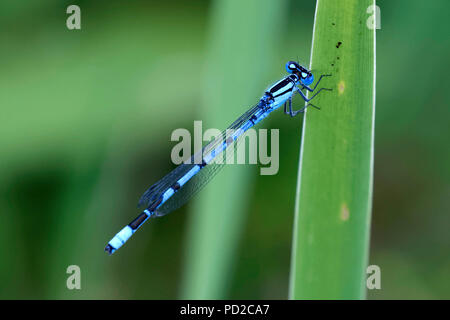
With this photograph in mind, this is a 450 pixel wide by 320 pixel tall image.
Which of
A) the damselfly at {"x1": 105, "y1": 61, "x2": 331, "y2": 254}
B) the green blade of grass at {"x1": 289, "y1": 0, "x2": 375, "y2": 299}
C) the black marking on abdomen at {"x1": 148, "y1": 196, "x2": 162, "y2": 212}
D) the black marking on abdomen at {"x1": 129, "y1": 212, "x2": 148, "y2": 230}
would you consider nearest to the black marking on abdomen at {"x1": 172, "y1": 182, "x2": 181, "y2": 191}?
the damselfly at {"x1": 105, "y1": 61, "x2": 331, "y2": 254}

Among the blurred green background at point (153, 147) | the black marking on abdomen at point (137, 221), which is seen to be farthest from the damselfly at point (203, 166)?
the blurred green background at point (153, 147)

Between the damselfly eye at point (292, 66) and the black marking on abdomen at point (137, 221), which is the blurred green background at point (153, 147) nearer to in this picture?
the damselfly eye at point (292, 66)

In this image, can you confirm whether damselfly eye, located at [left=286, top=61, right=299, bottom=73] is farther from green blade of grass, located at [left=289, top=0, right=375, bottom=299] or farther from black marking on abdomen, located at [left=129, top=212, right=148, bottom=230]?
black marking on abdomen, located at [left=129, top=212, right=148, bottom=230]

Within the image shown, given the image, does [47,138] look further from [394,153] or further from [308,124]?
[394,153]

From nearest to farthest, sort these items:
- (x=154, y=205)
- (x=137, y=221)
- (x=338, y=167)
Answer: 1. (x=338, y=167)
2. (x=137, y=221)
3. (x=154, y=205)

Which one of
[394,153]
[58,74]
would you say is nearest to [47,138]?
[58,74]

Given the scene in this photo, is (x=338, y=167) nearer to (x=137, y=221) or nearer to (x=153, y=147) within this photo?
(x=137, y=221)

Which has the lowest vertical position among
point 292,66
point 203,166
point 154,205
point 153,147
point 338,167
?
point 154,205

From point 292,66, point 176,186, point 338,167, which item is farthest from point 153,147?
point 338,167
